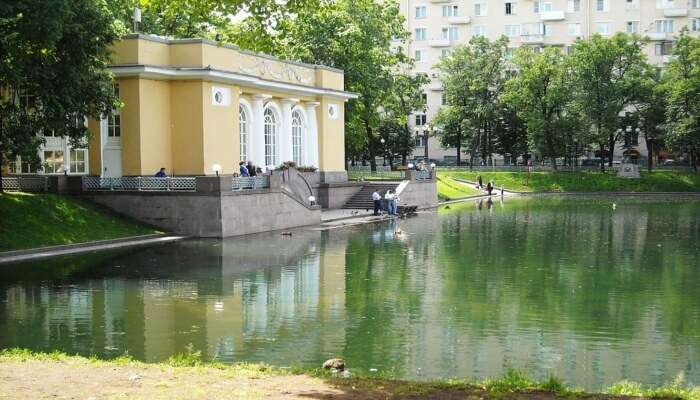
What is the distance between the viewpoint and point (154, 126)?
38438mm

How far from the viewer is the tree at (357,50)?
55844 millimetres

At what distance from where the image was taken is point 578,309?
1775 centimetres

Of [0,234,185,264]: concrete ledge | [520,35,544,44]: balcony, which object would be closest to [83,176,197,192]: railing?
[0,234,185,264]: concrete ledge

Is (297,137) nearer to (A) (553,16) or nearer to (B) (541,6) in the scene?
(A) (553,16)

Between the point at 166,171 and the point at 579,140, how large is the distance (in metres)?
48.4

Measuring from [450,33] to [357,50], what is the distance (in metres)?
40.1

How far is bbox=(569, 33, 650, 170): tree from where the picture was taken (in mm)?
76500

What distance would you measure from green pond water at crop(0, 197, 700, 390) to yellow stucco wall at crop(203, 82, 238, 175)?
7.52 m

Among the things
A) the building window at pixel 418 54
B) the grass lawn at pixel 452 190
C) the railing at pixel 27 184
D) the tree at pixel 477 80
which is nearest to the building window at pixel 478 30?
the building window at pixel 418 54

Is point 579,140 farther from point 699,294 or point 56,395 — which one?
point 56,395

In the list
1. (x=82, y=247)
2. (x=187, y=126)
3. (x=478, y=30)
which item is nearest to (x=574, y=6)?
(x=478, y=30)

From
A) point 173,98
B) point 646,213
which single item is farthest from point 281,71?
point 646,213

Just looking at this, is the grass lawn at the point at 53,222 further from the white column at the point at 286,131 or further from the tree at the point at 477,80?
the tree at the point at 477,80

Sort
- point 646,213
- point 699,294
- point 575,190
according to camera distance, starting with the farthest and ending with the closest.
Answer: point 575,190, point 646,213, point 699,294
